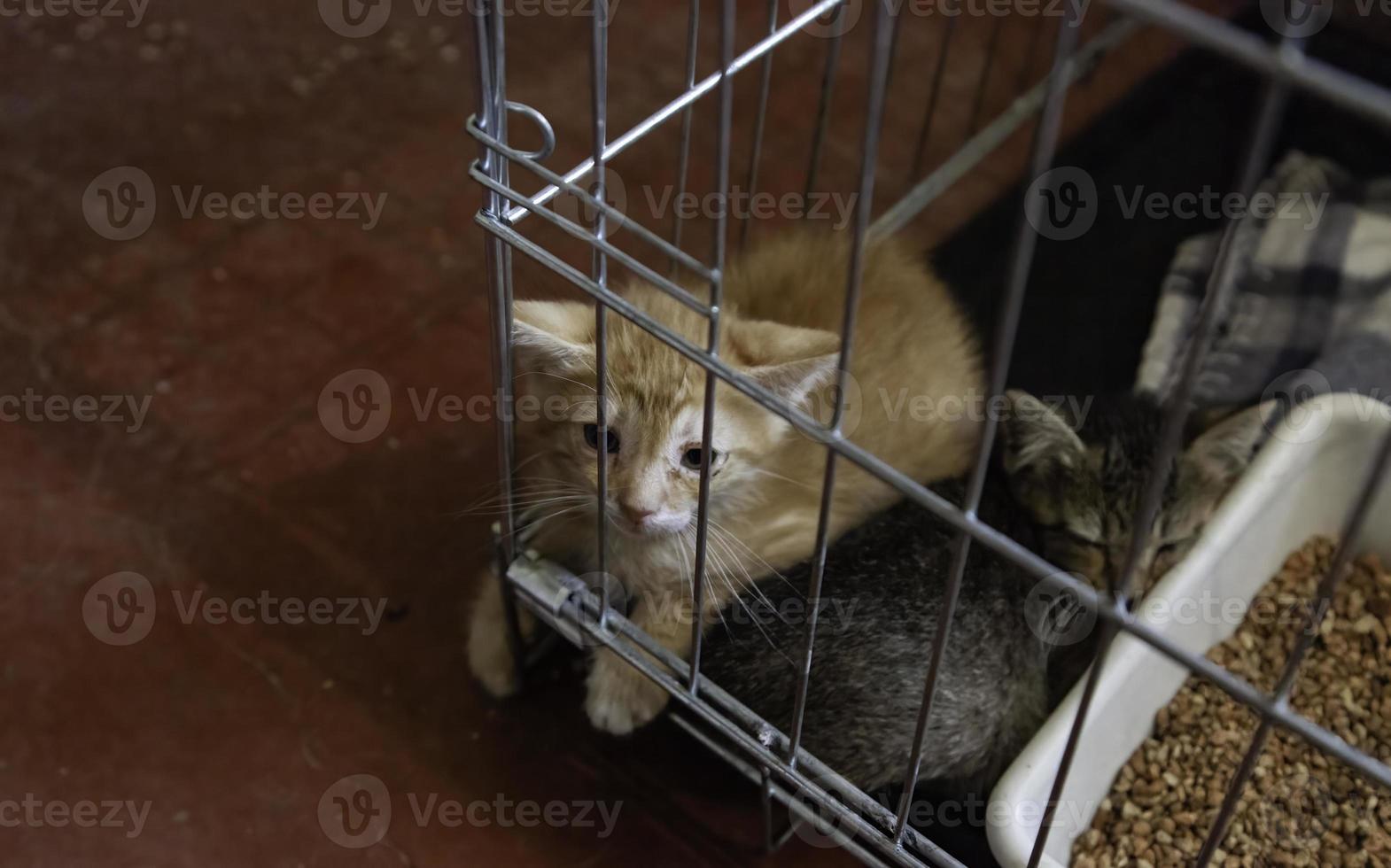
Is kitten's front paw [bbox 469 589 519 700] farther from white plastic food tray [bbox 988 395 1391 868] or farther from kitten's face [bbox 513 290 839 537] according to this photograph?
white plastic food tray [bbox 988 395 1391 868]

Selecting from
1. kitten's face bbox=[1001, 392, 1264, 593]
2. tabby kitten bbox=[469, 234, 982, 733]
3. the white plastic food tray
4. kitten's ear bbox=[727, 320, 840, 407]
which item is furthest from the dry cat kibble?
kitten's ear bbox=[727, 320, 840, 407]

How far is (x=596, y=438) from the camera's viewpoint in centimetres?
116

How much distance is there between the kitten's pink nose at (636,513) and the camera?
3.65 feet

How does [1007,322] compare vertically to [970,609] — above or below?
above

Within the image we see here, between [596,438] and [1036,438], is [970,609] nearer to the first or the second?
[1036,438]

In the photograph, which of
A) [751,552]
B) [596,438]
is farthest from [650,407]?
[751,552]

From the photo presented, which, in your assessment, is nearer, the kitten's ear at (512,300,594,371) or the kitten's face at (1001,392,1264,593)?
the kitten's ear at (512,300,594,371)

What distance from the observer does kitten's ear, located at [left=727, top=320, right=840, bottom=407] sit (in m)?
1.01

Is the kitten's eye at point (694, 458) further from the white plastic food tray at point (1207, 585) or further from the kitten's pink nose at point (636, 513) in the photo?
the white plastic food tray at point (1207, 585)

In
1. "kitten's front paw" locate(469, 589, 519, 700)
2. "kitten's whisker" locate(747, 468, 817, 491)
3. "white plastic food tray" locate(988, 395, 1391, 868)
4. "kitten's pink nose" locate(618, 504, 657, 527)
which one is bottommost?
"kitten's front paw" locate(469, 589, 519, 700)

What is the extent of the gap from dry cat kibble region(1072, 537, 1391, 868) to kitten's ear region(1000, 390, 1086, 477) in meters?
0.25

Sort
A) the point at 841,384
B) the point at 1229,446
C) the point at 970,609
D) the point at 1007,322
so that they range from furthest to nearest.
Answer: the point at 1229,446
the point at 970,609
the point at 841,384
the point at 1007,322

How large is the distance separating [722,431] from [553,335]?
0.17 metres

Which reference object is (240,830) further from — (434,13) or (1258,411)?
(434,13)
